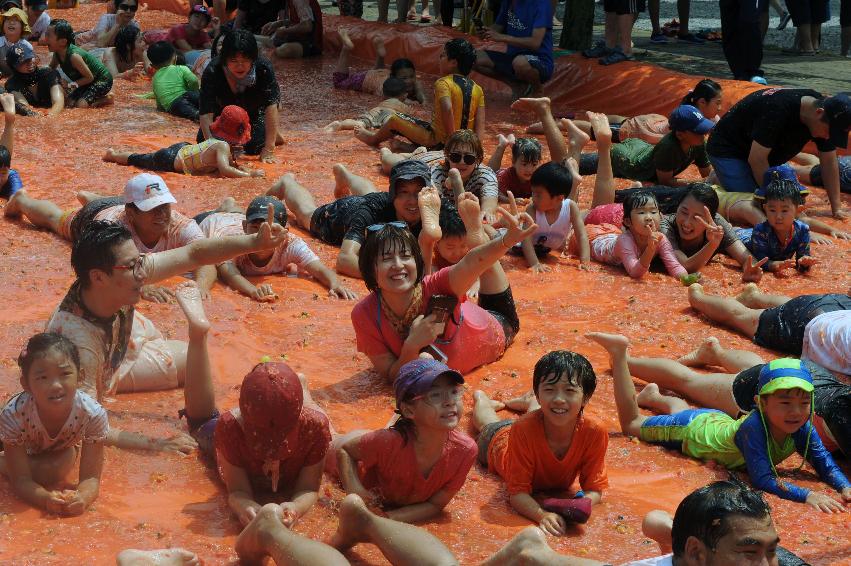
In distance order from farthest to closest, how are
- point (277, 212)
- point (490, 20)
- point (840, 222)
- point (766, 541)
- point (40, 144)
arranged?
point (490, 20) < point (40, 144) < point (840, 222) < point (277, 212) < point (766, 541)

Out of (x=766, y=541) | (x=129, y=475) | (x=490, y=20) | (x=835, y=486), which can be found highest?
(x=490, y=20)

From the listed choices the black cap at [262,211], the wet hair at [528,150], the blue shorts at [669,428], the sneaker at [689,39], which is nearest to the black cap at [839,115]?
the wet hair at [528,150]

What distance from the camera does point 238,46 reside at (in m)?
10.6

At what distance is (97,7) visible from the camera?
20.6 m

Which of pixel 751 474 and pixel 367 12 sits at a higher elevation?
pixel 367 12

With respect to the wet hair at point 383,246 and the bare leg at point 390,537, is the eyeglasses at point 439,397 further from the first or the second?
the wet hair at point 383,246

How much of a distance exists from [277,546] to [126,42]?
40.0 feet

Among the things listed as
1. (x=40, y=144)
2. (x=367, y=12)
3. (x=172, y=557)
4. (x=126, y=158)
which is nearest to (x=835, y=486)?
(x=172, y=557)

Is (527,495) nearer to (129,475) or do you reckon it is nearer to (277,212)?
(129,475)

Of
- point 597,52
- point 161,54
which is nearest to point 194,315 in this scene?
point 597,52

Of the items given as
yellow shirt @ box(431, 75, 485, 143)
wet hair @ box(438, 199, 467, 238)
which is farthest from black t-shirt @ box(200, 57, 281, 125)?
wet hair @ box(438, 199, 467, 238)

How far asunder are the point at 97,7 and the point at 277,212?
1415 centimetres

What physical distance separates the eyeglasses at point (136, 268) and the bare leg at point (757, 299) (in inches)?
163

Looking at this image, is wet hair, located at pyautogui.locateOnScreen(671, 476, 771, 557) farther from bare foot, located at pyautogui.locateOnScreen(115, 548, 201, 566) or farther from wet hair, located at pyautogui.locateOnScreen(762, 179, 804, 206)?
wet hair, located at pyautogui.locateOnScreen(762, 179, 804, 206)
